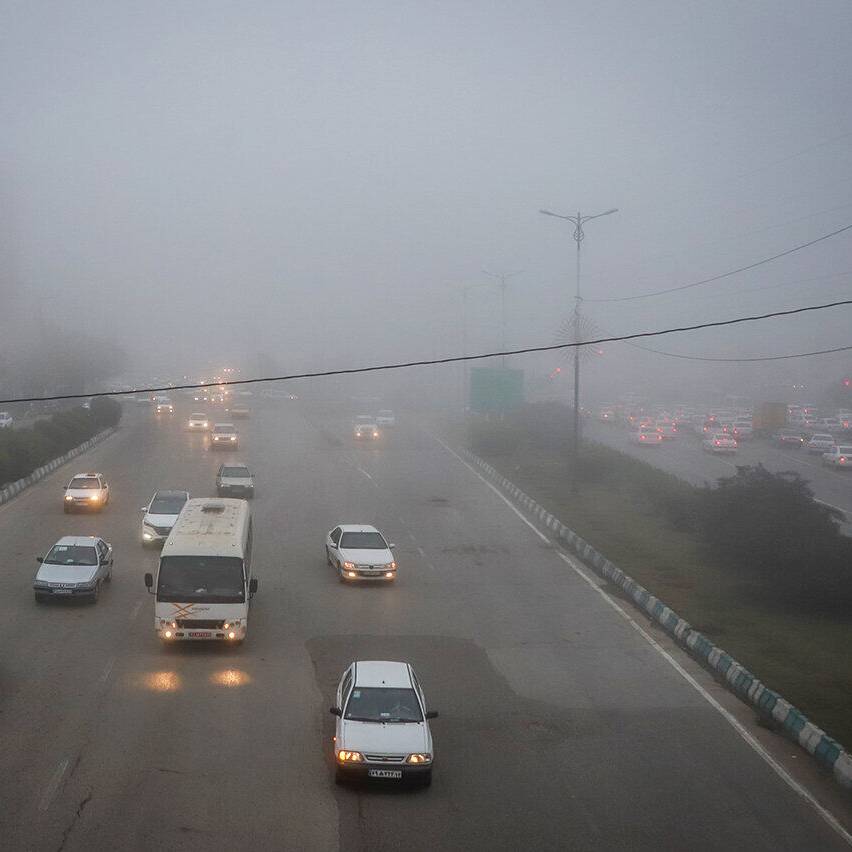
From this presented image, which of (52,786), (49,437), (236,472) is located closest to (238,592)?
(52,786)

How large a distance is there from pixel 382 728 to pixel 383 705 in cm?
45

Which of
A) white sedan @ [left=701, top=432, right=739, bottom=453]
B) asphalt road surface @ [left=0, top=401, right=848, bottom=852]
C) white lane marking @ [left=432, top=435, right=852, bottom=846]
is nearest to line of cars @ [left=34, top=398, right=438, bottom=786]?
asphalt road surface @ [left=0, top=401, right=848, bottom=852]

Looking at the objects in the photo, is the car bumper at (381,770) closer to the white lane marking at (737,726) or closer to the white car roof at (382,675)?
the white car roof at (382,675)

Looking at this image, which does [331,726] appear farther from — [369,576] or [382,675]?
[369,576]

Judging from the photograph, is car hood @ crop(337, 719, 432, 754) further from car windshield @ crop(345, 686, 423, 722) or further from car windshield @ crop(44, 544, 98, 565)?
car windshield @ crop(44, 544, 98, 565)

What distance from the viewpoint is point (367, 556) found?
24.4 metres

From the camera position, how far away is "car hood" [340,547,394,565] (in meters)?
24.1

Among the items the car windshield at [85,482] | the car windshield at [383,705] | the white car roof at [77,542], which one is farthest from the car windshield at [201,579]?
the car windshield at [85,482]

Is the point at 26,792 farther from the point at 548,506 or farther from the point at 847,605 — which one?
the point at 548,506

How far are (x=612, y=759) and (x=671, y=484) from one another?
2871 centimetres

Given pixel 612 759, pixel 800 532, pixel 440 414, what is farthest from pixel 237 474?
pixel 440 414

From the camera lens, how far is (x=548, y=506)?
38.2 m

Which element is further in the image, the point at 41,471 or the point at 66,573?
the point at 41,471

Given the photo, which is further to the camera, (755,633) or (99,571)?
(99,571)
